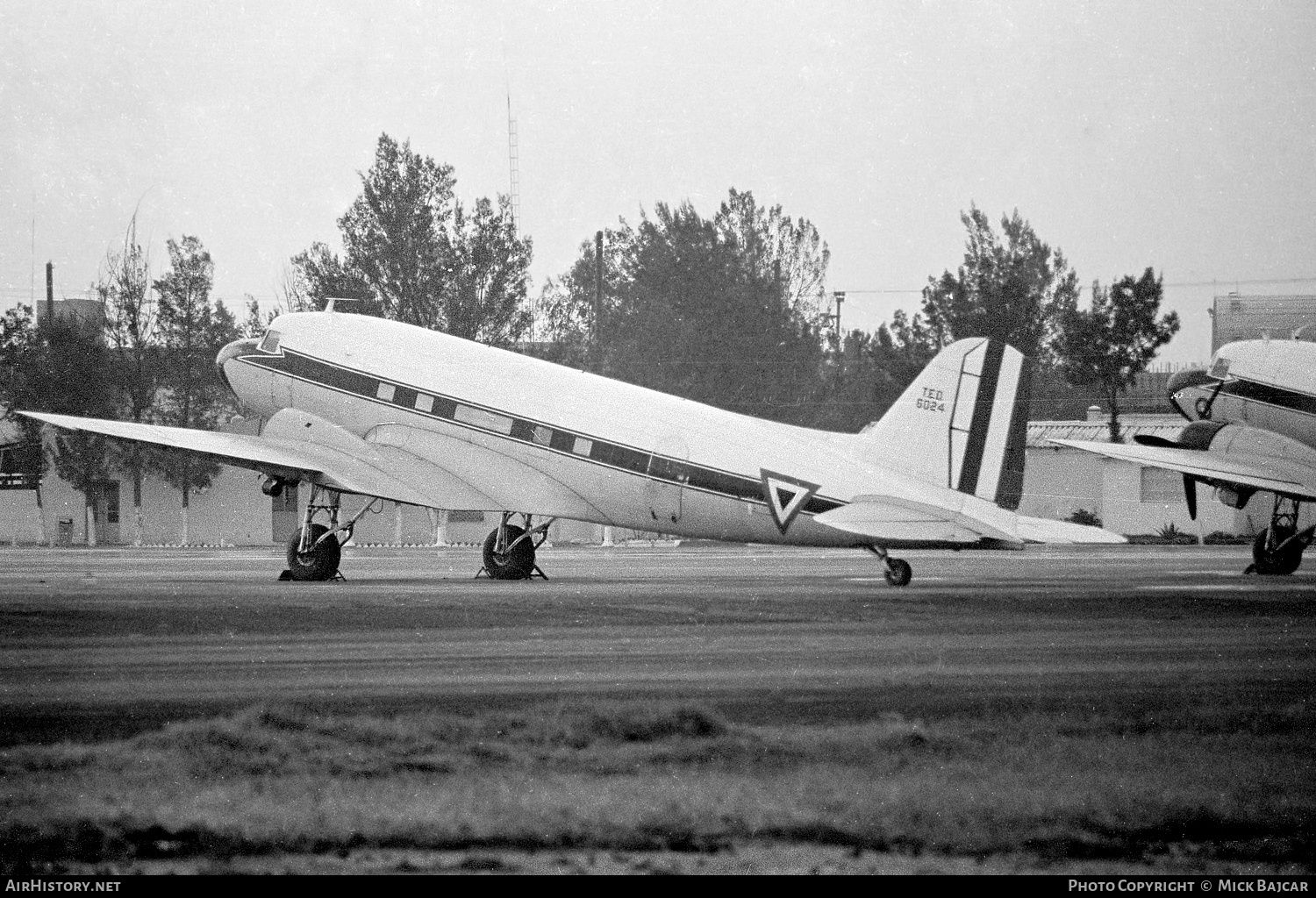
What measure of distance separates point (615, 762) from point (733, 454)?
13277 millimetres

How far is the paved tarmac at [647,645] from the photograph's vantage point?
10984 mm

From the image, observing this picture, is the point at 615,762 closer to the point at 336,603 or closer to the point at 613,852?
the point at 613,852

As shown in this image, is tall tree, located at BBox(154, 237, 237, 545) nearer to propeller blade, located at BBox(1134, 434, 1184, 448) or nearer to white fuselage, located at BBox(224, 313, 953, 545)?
white fuselage, located at BBox(224, 313, 953, 545)

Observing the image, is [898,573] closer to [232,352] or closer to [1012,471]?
[1012,471]

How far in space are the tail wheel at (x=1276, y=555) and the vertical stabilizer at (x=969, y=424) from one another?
25.0ft

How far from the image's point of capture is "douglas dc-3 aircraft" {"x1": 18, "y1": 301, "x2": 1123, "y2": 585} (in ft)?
67.9

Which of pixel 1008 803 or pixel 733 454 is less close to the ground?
pixel 733 454

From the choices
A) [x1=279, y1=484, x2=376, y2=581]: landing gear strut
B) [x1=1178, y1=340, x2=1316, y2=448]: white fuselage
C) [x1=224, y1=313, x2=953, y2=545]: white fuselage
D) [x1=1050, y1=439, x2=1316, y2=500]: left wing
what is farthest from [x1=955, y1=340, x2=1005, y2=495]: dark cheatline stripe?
[x1=279, y1=484, x2=376, y2=581]: landing gear strut

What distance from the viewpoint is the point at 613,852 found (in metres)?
7.22

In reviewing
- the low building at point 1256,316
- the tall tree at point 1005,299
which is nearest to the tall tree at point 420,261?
the tall tree at point 1005,299

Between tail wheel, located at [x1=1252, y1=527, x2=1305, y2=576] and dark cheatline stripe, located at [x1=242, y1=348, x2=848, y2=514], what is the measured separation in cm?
992

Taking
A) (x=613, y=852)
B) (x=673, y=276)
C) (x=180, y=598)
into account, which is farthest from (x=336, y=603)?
(x=673, y=276)

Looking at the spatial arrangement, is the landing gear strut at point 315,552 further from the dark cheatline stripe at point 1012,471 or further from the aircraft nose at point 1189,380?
the aircraft nose at point 1189,380

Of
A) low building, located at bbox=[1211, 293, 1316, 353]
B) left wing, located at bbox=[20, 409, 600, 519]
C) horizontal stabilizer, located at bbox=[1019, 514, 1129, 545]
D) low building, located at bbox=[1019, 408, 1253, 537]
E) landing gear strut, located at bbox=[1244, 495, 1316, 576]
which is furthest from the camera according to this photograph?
low building, located at bbox=[1019, 408, 1253, 537]
